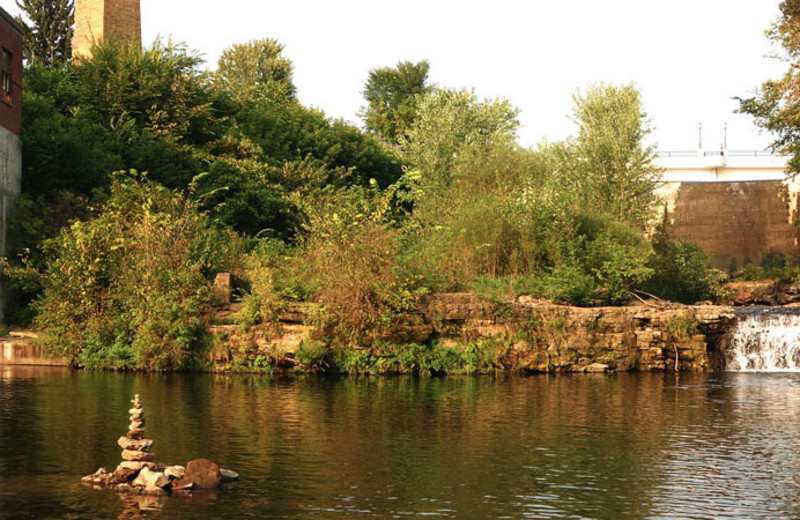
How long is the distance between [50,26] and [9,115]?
3516 cm

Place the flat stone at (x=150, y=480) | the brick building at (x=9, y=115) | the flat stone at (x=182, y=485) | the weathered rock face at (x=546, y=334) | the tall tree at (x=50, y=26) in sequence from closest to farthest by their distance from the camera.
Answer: the flat stone at (x=150, y=480)
the flat stone at (x=182, y=485)
the weathered rock face at (x=546, y=334)
the brick building at (x=9, y=115)
the tall tree at (x=50, y=26)

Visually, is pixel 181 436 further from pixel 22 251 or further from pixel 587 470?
pixel 22 251

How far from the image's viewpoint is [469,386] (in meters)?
23.3

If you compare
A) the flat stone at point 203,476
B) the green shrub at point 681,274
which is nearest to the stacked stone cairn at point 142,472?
the flat stone at point 203,476

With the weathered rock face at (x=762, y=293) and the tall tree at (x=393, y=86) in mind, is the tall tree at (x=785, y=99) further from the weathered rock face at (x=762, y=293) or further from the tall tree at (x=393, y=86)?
the tall tree at (x=393, y=86)

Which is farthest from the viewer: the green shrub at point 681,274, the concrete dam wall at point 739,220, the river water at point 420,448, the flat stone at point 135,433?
the concrete dam wall at point 739,220

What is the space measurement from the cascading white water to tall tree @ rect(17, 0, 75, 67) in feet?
157

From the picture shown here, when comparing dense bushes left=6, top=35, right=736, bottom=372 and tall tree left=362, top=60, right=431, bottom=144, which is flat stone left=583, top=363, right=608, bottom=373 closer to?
dense bushes left=6, top=35, right=736, bottom=372

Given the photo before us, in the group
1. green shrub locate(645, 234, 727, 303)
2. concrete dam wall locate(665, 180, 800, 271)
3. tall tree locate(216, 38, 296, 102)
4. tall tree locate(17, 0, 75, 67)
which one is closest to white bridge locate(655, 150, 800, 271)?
concrete dam wall locate(665, 180, 800, 271)

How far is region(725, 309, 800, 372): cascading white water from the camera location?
29609 mm

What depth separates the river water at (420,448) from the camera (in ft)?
34.1

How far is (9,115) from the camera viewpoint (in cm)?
3109

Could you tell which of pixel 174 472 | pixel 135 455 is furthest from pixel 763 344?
pixel 135 455

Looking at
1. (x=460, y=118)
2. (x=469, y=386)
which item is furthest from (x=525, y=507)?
(x=460, y=118)
